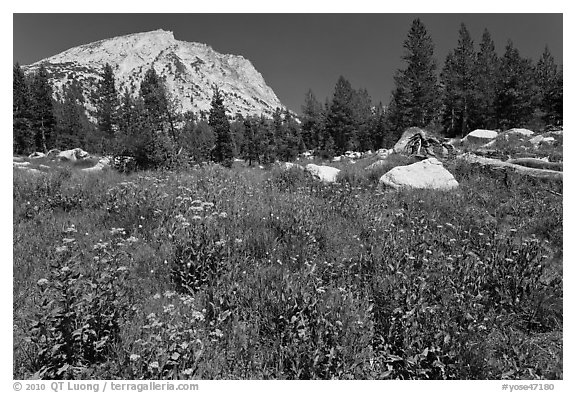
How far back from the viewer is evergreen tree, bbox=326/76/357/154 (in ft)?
170

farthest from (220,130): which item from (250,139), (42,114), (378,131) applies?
(378,131)

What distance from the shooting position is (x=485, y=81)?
36.7m

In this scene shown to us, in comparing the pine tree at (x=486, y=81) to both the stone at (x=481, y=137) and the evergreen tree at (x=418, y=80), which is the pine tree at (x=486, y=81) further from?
the stone at (x=481, y=137)

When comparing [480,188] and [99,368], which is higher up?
[480,188]

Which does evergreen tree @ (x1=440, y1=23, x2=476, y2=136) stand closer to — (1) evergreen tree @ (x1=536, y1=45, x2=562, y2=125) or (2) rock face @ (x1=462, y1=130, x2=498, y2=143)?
(1) evergreen tree @ (x1=536, y1=45, x2=562, y2=125)

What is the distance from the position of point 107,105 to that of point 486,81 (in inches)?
2239

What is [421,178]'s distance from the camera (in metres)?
8.09

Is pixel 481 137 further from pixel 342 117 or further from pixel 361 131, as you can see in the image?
pixel 361 131

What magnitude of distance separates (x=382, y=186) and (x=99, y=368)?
24.3 ft

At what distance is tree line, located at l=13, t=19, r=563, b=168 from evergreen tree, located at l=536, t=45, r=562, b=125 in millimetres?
145

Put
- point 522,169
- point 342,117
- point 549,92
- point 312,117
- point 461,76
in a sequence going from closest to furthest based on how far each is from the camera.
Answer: point 522,169, point 461,76, point 549,92, point 342,117, point 312,117

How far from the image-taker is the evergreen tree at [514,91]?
1337 inches
